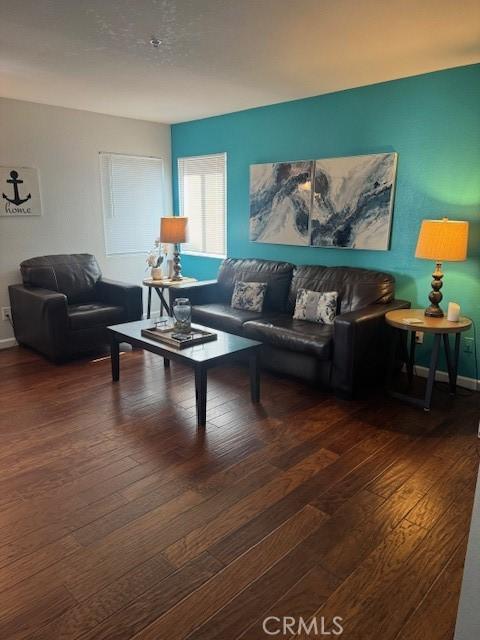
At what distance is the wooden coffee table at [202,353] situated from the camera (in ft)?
9.56

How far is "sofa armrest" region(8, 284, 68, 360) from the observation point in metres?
3.98

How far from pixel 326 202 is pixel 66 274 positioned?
2726 millimetres

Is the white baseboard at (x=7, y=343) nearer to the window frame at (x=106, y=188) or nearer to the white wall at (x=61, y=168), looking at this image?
the white wall at (x=61, y=168)

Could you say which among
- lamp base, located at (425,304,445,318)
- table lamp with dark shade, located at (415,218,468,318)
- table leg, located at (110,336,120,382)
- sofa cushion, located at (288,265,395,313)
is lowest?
table leg, located at (110,336,120,382)

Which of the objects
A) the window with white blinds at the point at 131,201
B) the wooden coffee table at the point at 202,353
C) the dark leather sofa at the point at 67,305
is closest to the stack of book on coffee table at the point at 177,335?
the wooden coffee table at the point at 202,353

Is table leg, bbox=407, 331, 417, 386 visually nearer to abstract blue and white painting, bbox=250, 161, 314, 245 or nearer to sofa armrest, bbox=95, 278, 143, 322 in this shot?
abstract blue and white painting, bbox=250, 161, 314, 245

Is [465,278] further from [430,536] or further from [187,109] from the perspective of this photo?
[187,109]

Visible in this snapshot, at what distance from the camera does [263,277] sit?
14.7 feet

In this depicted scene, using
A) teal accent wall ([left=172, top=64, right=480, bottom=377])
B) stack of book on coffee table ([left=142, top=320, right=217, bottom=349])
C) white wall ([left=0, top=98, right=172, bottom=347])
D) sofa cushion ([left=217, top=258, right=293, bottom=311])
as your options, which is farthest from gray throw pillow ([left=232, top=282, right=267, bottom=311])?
white wall ([left=0, top=98, right=172, bottom=347])

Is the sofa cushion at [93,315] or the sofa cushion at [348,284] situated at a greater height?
the sofa cushion at [348,284]

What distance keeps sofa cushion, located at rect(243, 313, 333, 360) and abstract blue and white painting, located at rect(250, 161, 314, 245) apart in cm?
102

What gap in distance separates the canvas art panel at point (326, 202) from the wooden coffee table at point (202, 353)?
1527 mm

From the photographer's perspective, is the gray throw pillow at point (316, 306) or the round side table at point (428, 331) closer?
the round side table at point (428, 331)

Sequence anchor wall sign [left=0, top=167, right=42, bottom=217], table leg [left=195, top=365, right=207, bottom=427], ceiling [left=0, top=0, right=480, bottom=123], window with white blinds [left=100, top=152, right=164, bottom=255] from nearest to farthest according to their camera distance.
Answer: ceiling [left=0, top=0, right=480, bottom=123] → table leg [left=195, top=365, right=207, bottom=427] → anchor wall sign [left=0, top=167, right=42, bottom=217] → window with white blinds [left=100, top=152, right=164, bottom=255]
